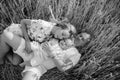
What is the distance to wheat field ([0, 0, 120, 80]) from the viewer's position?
1820 millimetres

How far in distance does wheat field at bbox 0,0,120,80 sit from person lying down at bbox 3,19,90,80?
0.32 meters

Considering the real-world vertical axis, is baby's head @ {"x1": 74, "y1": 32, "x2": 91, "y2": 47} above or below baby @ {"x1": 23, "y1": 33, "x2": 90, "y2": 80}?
above

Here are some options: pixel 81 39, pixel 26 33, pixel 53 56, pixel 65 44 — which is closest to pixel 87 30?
pixel 81 39

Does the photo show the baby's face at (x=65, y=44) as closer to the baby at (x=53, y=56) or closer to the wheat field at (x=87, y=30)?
the baby at (x=53, y=56)

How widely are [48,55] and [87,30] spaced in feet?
1.68

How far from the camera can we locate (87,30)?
5.68ft

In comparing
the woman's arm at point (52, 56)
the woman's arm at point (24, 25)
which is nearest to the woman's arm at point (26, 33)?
the woman's arm at point (24, 25)

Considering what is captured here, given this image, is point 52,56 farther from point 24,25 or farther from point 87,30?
point 87,30

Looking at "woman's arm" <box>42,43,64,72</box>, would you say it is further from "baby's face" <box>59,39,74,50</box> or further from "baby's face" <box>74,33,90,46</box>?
"baby's face" <box>74,33,90,46</box>

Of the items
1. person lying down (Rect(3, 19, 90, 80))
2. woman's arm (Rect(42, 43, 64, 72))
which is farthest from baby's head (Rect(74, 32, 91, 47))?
woman's arm (Rect(42, 43, 64, 72))

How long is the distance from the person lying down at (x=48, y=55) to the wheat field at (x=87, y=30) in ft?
1.04

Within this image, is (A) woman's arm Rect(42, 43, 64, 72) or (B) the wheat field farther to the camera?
(B) the wheat field

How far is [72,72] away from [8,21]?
1.04 m

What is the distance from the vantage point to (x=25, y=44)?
1476mm
